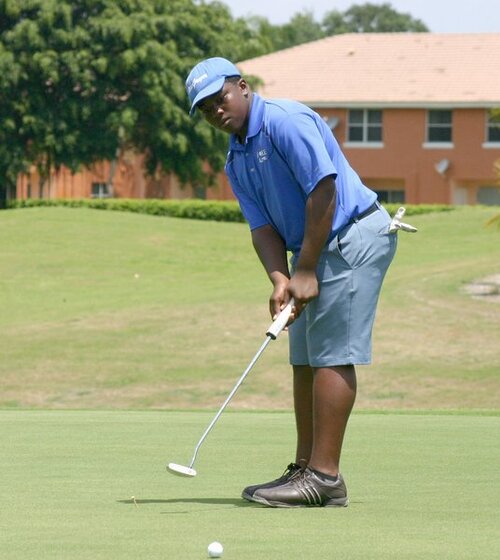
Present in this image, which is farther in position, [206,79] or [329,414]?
[329,414]

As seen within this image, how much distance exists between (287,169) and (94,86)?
47.5m

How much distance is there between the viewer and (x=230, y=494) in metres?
6.26

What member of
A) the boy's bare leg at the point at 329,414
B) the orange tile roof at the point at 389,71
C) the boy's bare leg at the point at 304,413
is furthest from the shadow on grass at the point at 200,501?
the orange tile roof at the point at 389,71

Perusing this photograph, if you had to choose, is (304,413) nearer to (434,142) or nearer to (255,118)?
(255,118)

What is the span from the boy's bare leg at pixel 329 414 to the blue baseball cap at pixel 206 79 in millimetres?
1205

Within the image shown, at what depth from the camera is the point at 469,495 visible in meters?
6.04

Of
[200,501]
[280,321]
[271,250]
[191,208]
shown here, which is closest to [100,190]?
[191,208]

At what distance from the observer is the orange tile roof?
56219 mm

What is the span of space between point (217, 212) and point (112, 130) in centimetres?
849

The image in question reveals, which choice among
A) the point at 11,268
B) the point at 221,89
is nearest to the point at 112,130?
the point at 11,268

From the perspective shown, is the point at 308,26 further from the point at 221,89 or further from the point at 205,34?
the point at 221,89

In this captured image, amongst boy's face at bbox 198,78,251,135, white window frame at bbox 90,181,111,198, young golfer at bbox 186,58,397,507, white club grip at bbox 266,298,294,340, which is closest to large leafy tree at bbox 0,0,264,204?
white window frame at bbox 90,181,111,198

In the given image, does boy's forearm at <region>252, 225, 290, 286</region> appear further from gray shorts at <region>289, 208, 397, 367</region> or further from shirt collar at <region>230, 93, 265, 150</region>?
shirt collar at <region>230, 93, 265, 150</region>

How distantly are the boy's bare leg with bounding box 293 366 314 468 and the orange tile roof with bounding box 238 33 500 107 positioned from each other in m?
49.3
